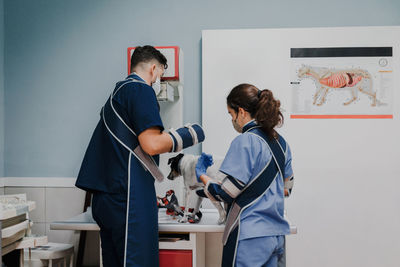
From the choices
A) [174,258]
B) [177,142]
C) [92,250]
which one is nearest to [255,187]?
[177,142]

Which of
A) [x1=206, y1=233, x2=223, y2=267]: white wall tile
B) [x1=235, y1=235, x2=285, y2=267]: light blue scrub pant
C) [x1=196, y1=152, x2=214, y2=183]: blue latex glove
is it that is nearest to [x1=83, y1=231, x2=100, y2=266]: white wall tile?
[x1=206, y1=233, x2=223, y2=267]: white wall tile

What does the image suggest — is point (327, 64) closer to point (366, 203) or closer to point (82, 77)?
point (366, 203)

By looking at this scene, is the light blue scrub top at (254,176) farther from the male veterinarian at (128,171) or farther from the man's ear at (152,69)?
the man's ear at (152,69)

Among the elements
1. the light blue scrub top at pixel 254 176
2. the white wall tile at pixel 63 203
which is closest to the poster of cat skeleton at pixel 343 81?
the light blue scrub top at pixel 254 176

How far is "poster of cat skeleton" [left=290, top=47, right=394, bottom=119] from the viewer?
261cm

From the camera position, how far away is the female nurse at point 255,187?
156 centimetres

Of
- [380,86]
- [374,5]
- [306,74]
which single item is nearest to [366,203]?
[380,86]

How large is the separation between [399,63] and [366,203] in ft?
3.37

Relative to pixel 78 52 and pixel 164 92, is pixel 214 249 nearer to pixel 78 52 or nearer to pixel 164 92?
pixel 164 92

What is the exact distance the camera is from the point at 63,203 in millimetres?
2859

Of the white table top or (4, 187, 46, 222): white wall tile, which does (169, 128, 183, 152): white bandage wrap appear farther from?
(4, 187, 46, 222): white wall tile

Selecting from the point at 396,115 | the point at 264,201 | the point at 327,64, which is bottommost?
the point at 264,201

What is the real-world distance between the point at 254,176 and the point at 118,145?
2.05 ft

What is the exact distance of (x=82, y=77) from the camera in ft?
9.46
